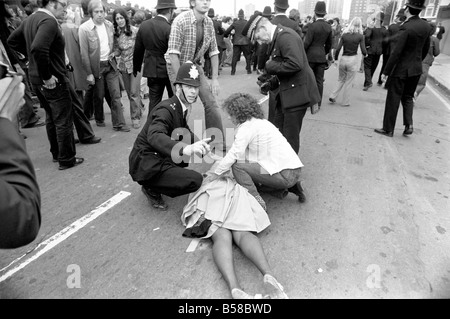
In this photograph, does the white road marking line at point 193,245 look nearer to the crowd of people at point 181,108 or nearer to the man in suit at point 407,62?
the crowd of people at point 181,108

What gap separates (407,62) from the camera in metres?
4.83

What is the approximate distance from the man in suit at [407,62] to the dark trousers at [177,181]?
389 cm

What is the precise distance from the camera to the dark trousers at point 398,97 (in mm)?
5016

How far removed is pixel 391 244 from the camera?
8.76 feet

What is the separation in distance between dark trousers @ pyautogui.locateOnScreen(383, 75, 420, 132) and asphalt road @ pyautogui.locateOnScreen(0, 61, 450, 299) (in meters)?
0.86

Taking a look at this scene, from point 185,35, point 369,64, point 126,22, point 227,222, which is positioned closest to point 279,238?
point 227,222

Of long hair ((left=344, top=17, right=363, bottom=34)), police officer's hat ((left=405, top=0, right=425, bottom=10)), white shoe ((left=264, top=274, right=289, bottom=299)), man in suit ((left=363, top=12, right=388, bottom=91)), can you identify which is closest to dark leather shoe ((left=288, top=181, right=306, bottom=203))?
white shoe ((left=264, top=274, right=289, bottom=299))

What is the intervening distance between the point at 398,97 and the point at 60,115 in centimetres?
502

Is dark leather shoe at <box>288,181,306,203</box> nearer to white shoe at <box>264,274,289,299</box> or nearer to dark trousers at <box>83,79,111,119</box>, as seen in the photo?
white shoe at <box>264,274,289,299</box>

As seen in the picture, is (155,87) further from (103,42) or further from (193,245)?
(193,245)

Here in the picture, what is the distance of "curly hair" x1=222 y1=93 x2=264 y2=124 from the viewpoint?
2852 mm
